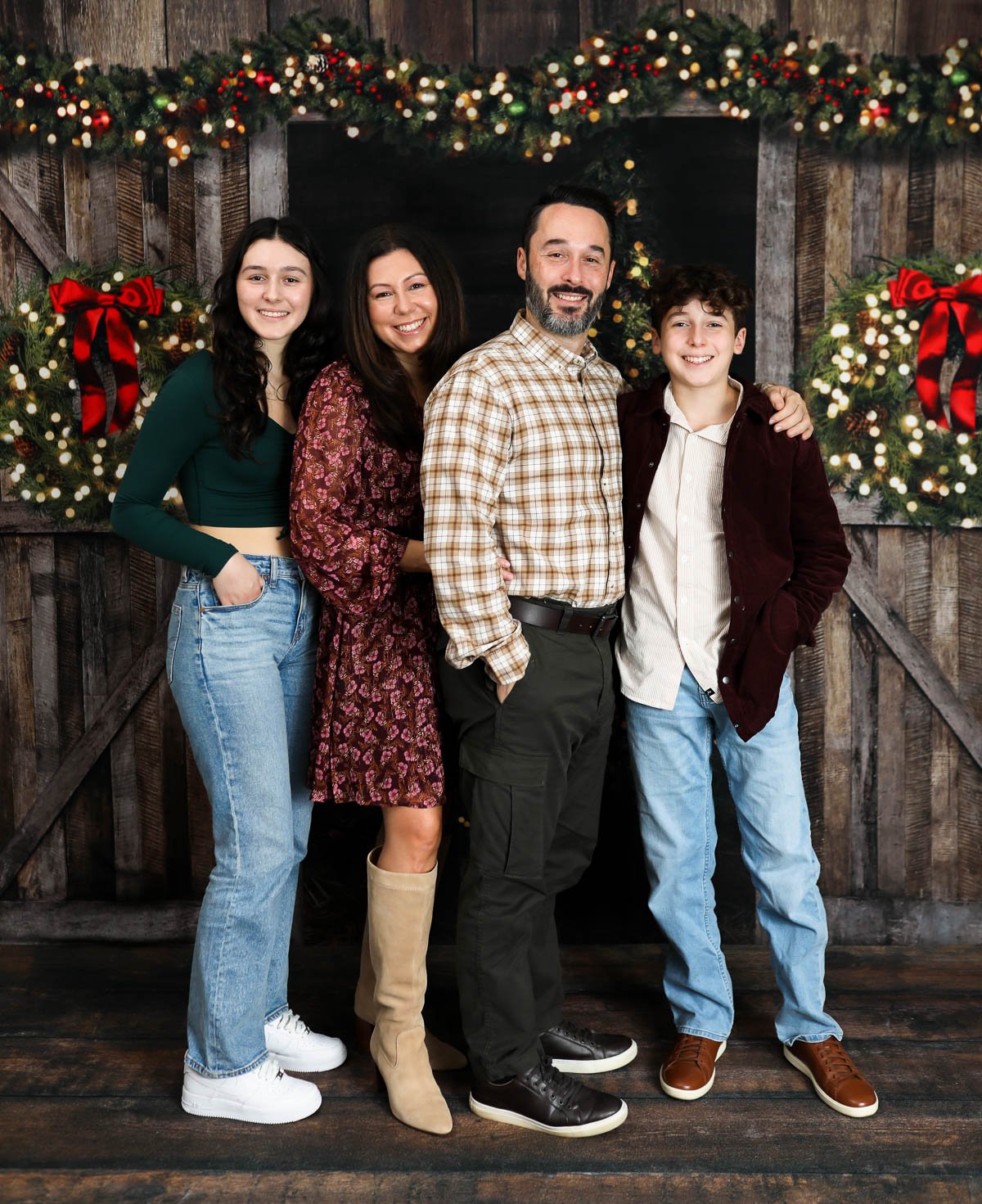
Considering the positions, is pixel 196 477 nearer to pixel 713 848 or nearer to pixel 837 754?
pixel 713 848

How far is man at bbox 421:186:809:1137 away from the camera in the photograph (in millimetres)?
2098

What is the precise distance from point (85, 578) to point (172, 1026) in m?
1.28

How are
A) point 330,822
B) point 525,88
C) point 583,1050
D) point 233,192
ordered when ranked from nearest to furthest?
point 583,1050 → point 525,88 → point 233,192 → point 330,822

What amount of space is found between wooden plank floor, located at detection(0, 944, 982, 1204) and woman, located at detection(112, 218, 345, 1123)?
0.14 metres

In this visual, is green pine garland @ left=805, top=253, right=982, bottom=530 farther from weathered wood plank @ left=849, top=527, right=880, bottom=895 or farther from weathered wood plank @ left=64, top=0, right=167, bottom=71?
weathered wood plank @ left=64, top=0, right=167, bottom=71

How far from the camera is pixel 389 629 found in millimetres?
2270

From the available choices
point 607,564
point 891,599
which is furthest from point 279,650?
point 891,599

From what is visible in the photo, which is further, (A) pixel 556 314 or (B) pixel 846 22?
(B) pixel 846 22

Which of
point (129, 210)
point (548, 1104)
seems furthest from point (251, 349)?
point (548, 1104)

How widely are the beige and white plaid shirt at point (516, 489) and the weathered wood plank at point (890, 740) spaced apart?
1124 mm

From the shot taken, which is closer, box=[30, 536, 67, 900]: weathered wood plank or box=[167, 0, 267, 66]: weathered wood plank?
box=[167, 0, 267, 66]: weathered wood plank

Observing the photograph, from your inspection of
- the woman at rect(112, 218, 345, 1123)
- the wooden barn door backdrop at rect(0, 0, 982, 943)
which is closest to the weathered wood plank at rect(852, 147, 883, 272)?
the wooden barn door backdrop at rect(0, 0, 982, 943)

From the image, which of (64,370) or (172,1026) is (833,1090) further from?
(64,370)

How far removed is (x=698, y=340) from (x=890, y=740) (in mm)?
1477
